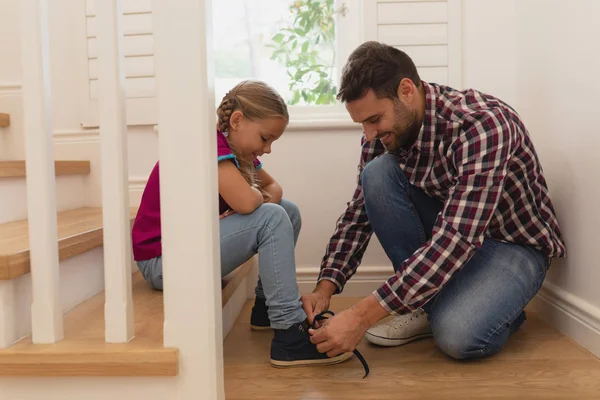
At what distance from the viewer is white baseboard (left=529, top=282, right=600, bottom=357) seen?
141 centimetres

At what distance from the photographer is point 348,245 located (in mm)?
1561

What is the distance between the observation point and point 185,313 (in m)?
0.93

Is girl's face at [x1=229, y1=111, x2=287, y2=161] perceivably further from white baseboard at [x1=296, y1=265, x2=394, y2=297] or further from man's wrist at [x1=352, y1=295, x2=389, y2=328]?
white baseboard at [x1=296, y1=265, x2=394, y2=297]

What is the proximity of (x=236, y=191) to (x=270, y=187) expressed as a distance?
0.39m

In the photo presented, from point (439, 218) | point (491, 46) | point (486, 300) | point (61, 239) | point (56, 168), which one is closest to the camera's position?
point (61, 239)

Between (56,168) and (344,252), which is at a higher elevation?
(56,168)

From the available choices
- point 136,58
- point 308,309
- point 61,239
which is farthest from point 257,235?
point 136,58

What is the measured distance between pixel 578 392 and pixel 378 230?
23.9 inches

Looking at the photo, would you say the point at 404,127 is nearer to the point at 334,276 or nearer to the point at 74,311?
the point at 334,276

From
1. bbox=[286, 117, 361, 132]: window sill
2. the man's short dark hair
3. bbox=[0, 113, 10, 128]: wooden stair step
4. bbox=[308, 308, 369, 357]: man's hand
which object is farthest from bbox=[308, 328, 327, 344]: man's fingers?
bbox=[0, 113, 10, 128]: wooden stair step

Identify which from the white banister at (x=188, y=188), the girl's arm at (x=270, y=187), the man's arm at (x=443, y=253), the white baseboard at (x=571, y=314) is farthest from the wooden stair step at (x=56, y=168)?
the white baseboard at (x=571, y=314)

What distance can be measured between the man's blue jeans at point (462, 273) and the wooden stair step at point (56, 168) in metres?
0.92

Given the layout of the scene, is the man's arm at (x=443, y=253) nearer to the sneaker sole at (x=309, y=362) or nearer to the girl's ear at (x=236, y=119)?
the sneaker sole at (x=309, y=362)

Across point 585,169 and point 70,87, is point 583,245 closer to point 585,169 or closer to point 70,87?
point 585,169
